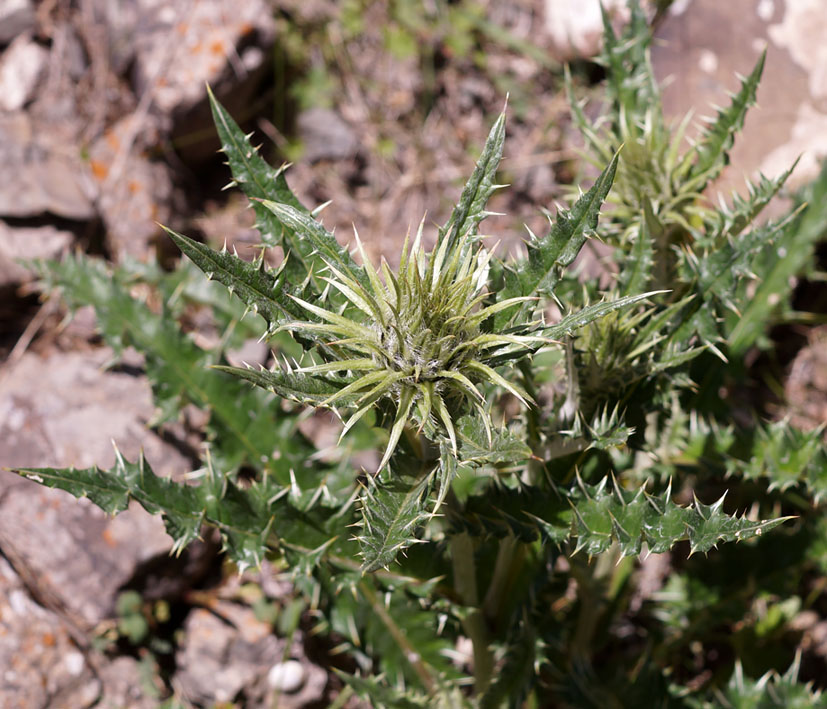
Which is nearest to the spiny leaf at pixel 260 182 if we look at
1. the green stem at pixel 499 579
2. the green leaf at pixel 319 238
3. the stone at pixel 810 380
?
the green leaf at pixel 319 238

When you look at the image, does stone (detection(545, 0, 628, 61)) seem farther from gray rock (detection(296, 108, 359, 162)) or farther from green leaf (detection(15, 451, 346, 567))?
green leaf (detection(15, 451, 346, 567))

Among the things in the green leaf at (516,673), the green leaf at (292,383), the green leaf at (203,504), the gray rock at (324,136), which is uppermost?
the green leaf at (292,383)

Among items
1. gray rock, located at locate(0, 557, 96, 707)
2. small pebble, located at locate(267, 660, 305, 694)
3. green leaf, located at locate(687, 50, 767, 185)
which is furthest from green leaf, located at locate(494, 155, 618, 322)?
gray rock, located at locate(0, 557, 96, 707)

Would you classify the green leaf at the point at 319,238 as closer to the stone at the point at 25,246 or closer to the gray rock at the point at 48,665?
the gray rock at the point at 48,665

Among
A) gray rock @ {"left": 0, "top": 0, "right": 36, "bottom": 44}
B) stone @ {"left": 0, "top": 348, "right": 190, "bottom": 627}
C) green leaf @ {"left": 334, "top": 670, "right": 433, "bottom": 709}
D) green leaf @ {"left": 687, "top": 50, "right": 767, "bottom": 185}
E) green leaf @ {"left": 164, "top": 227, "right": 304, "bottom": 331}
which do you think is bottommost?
stone @ {"left": 0, "top": 348, "right": 190, "bottom": 627}

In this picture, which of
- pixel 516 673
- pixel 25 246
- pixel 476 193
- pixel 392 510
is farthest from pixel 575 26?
pixel 392 510

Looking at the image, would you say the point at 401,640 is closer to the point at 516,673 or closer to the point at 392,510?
the point at 516,673
